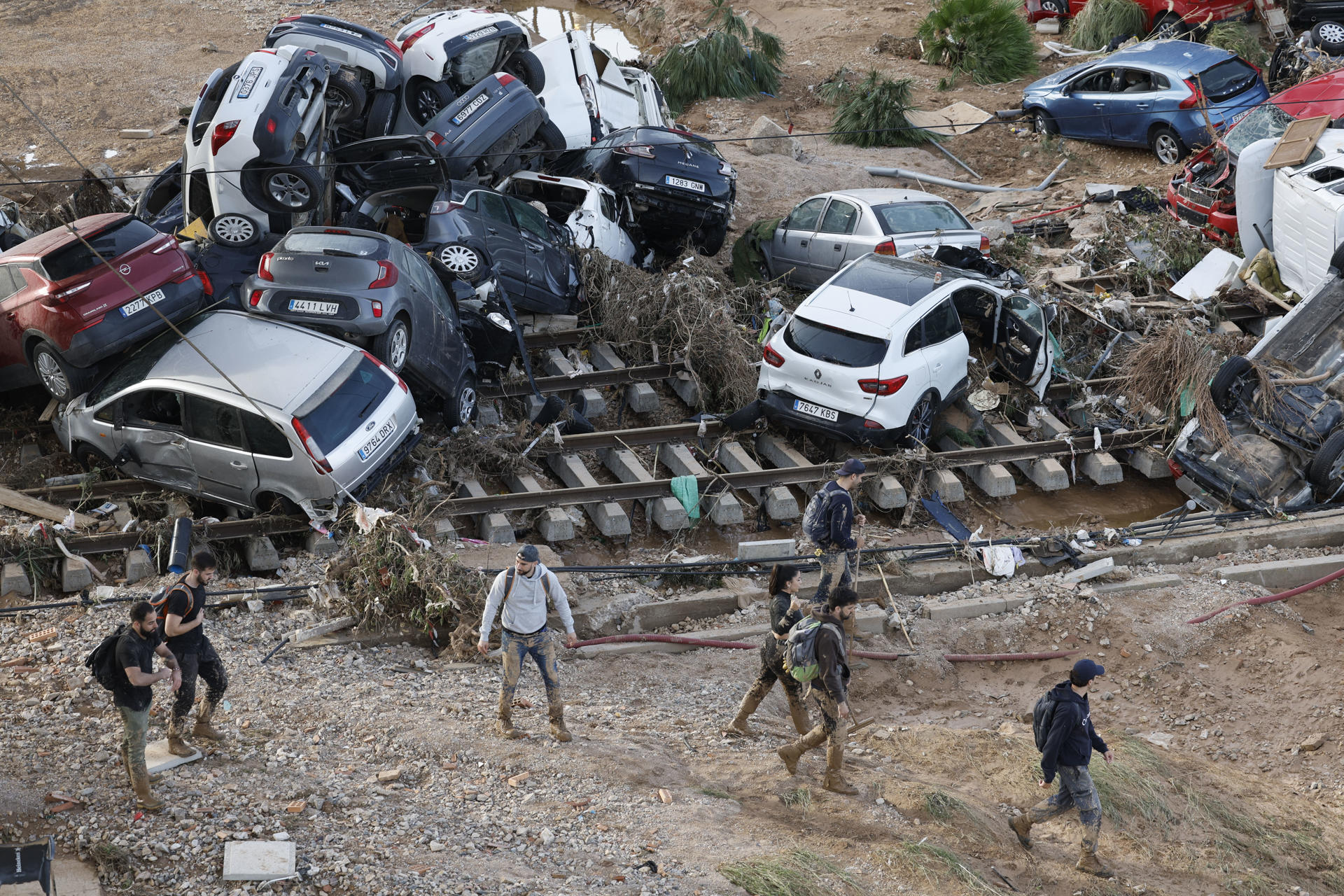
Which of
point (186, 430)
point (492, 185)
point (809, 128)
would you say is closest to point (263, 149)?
point (492, 185)

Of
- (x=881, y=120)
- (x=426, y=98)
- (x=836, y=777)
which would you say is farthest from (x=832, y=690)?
(x=881, y=120)

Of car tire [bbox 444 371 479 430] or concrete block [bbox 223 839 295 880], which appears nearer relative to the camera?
concrete block [bbox 223 839 295 880]

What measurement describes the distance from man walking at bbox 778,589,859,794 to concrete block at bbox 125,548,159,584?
5.78 meters

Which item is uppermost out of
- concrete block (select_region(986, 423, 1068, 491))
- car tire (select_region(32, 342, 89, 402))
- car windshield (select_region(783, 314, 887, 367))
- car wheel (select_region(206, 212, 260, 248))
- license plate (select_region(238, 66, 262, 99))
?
license plate (select_region(238, 66, 262, 99))

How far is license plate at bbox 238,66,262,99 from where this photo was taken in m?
14.1

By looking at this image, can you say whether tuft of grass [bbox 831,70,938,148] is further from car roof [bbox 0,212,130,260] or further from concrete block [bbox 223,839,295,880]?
concrete block [bbox 223,839,295,880]

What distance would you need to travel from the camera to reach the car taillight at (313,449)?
33.8 feet

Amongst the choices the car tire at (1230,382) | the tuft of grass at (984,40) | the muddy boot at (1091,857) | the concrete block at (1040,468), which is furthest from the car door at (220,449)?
the tuft of grass at (984,40)

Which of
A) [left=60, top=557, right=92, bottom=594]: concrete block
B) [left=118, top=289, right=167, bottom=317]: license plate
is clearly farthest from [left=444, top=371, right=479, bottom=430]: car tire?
[left=60, top=557, right=92, bottom=594]: concrete block

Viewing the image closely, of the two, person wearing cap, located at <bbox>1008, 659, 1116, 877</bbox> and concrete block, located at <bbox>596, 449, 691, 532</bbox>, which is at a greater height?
person wearing cap, located at <bbox>1008, 659, 1116, 877</bbox>

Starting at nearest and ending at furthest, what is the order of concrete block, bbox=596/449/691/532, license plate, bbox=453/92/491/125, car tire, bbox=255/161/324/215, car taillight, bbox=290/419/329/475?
car taillight, bbox=290/419/329/475 < concrete block, bbox=596/449/691/532 < car tire, bbox=255/161/324/215 < license plate, bbox=453/92/491/125

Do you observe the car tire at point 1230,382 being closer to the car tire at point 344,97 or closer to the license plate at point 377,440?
the license plate at point 377,440

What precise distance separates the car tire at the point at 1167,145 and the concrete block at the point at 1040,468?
800 centimetres

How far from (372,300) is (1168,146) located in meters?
A: 13.2
